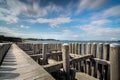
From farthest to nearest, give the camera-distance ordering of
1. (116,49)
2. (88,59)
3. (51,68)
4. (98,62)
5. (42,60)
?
(42,60), (88,59), (98,62), (51,68), (116,49)

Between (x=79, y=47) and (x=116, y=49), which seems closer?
(x=116, y=49)

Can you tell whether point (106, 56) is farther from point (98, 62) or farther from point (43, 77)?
point (43, 77)

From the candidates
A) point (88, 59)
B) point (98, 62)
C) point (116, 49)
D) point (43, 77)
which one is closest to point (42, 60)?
point (88, 59)

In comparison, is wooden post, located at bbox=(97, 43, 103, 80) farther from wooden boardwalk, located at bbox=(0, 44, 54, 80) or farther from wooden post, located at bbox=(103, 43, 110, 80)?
wooden boardwalk, located at bbox=(0, 44, 54, 80)

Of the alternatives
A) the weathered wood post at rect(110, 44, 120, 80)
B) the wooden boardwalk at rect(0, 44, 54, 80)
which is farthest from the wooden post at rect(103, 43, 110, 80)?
the wooden boardwalk at rect(0, 44, 54, 80)

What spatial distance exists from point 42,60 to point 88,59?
310cm

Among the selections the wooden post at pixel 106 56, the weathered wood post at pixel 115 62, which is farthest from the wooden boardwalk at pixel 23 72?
the wooden post at pixel 106 56

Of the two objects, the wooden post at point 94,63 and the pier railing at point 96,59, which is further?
the wooden post at point 94,63

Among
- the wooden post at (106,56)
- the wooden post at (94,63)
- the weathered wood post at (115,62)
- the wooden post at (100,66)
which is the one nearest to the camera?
the weathered wood post at (115,62)

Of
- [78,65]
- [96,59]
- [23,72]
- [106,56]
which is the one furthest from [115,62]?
[78,65]

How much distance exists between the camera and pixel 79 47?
8.38 m

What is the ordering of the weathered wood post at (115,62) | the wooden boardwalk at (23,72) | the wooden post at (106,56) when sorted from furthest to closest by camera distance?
the wooden post at (106,56) → the weathered wood post at (115,62) → the wooden boardwalk at (23,72)

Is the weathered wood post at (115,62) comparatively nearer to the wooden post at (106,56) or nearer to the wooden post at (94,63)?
the wooden post at (106,56)

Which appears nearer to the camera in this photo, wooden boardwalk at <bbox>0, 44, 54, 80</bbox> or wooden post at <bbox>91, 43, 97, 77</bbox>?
wooden boardwalk at <bbox>0, 44, 54, 80</bbox>
